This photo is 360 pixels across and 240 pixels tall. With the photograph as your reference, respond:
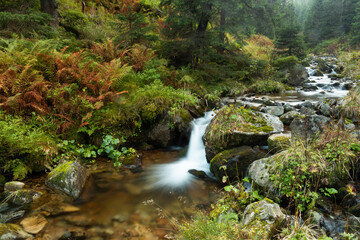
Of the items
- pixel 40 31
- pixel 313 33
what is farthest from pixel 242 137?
pixel 313 33

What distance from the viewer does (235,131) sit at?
15.9 feet

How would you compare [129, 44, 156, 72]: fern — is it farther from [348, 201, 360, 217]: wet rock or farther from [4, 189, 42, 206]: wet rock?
[348, 201, 360, 217]: wet rock

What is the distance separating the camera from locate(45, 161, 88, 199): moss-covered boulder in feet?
12.2

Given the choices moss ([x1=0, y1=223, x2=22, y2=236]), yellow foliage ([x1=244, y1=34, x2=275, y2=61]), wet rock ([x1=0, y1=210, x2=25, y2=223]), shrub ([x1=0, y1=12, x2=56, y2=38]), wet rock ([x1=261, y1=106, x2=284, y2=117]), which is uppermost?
yellow foliage ([x1=244, y1=34, x2=275, y2=61])

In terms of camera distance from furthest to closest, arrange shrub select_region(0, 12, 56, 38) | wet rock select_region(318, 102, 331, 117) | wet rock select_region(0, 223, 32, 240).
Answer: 1. wet rock select_region(318, 102, 331, 117)
2. shrub select_region(0, 12, 56, 38)
3. wet rock select_region(0, 223, 32, 240)

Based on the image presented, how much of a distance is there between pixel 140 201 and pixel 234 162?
203 cm

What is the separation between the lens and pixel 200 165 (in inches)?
211

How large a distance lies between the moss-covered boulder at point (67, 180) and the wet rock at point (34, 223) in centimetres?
61

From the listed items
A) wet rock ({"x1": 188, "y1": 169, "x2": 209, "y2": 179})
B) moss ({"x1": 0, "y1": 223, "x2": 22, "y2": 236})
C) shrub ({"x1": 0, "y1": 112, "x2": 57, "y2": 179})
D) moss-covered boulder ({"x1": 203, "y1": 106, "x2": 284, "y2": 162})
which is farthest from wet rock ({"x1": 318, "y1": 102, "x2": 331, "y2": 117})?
moss ({"x1": 0, "y1": 223, "x2": 22, "y2": 236})

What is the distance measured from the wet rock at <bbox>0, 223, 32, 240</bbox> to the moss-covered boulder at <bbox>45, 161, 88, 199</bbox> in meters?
0.90

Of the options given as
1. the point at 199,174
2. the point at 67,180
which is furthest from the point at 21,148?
the point at 199,174

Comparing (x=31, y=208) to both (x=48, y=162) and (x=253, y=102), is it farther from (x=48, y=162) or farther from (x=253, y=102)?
(x=253, y=102)

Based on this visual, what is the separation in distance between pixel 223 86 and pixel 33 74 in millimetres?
7404

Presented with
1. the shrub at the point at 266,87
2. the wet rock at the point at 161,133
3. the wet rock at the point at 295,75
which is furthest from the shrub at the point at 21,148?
the wet rock at the point at 295,75
